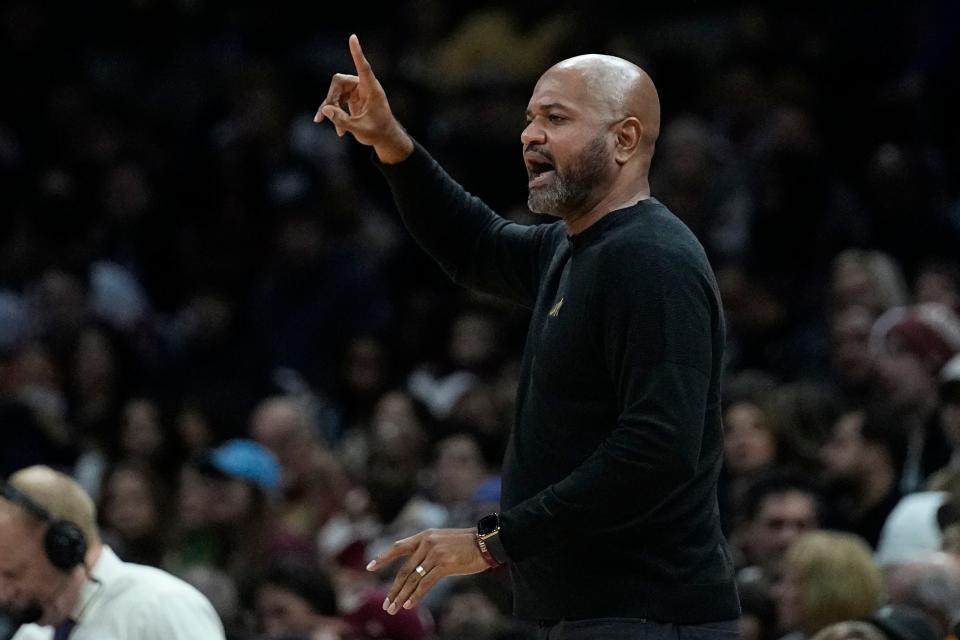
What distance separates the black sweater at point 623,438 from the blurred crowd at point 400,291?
1887 millimetres

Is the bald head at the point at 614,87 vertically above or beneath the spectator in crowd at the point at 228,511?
above

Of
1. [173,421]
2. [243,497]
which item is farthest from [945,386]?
[173,421]

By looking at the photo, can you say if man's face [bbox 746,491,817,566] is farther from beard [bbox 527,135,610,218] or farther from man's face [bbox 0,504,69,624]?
beard [bbox 527,135,610,218]

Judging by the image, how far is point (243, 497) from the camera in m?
8.20

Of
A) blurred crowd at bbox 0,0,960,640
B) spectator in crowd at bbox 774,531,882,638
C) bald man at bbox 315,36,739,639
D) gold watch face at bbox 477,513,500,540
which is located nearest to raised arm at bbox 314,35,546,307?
bald man at bbox 315,36,739,639

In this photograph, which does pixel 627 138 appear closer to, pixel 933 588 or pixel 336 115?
pixel 336 115

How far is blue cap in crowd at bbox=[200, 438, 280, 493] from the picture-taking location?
8.22m

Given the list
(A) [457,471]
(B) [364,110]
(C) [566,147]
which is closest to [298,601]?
(A) [457,471]

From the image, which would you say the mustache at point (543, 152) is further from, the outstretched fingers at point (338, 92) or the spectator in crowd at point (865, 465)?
the spectator in crowd at point (865, 465)

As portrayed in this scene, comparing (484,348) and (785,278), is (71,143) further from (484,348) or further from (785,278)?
(785,278)

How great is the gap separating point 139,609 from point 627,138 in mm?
1705

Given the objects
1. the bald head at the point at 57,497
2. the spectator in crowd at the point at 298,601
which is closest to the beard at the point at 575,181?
the bald head at the point at 57,497

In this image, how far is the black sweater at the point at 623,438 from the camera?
3271 mm

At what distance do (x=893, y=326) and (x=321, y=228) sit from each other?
4108 millimetres
